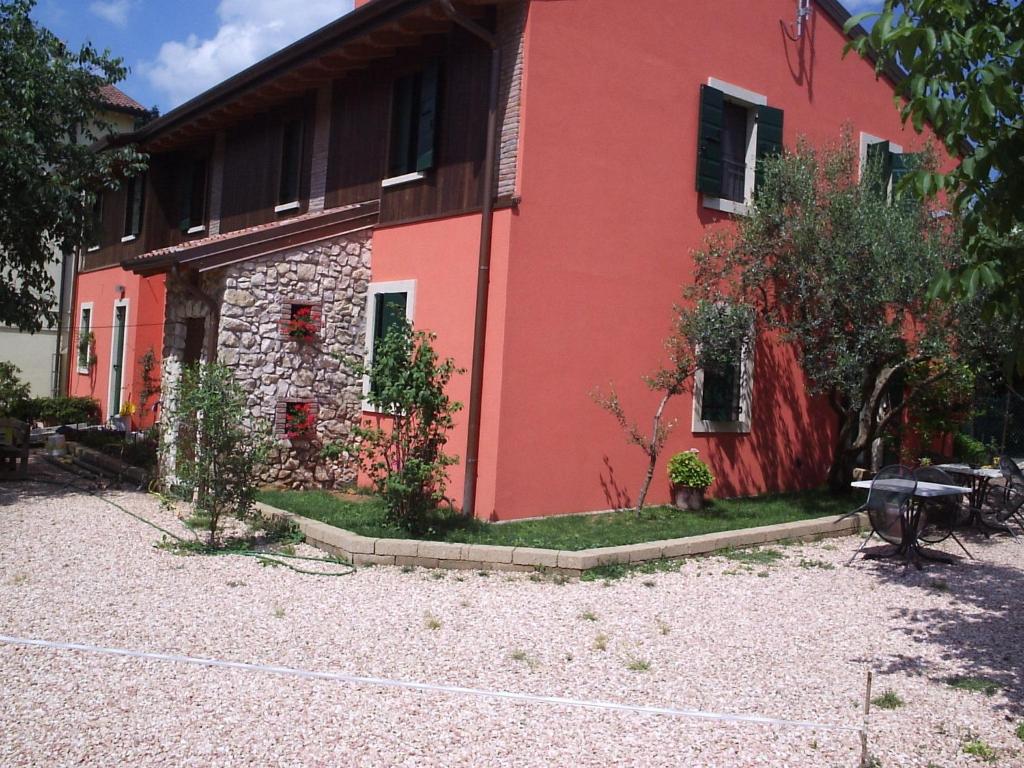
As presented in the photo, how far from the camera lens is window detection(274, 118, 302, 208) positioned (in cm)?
1313

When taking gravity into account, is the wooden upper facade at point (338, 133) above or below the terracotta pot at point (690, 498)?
above

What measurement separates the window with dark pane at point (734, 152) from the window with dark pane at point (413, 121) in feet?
12.2

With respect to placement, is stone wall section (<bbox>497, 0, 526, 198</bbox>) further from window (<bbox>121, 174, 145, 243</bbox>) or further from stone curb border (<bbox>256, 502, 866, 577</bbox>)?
window (<bbox>121, 174, 145, 243</bbox>)

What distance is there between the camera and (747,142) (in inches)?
446

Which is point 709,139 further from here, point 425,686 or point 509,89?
point 425,686

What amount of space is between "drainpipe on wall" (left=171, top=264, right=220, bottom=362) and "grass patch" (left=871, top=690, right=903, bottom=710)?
7976 millimetres

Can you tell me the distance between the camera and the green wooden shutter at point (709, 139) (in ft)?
34.3

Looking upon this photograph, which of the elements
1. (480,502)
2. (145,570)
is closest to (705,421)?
(480,502)

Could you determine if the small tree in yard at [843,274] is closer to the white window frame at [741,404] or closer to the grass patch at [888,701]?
the white window frame at [741,404]

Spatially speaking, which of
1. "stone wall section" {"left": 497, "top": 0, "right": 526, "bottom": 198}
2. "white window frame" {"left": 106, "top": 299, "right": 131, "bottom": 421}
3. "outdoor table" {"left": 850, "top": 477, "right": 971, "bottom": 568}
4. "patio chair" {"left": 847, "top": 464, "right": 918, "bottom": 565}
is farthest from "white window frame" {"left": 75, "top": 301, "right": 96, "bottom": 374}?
"outdoor table" {"left": 850, "top": 477, "right": 971, "bottom": 568}

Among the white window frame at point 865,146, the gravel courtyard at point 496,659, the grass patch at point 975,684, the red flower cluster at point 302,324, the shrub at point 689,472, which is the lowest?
the gravel courtyard at point 496,659

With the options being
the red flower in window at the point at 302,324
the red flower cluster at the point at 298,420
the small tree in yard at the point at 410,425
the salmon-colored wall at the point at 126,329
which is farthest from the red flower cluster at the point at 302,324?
the salmon-colored wall at the point at 126,329

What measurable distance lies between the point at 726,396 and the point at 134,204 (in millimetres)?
13104

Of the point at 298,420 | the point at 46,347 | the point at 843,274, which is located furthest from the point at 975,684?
the point at 46,347
